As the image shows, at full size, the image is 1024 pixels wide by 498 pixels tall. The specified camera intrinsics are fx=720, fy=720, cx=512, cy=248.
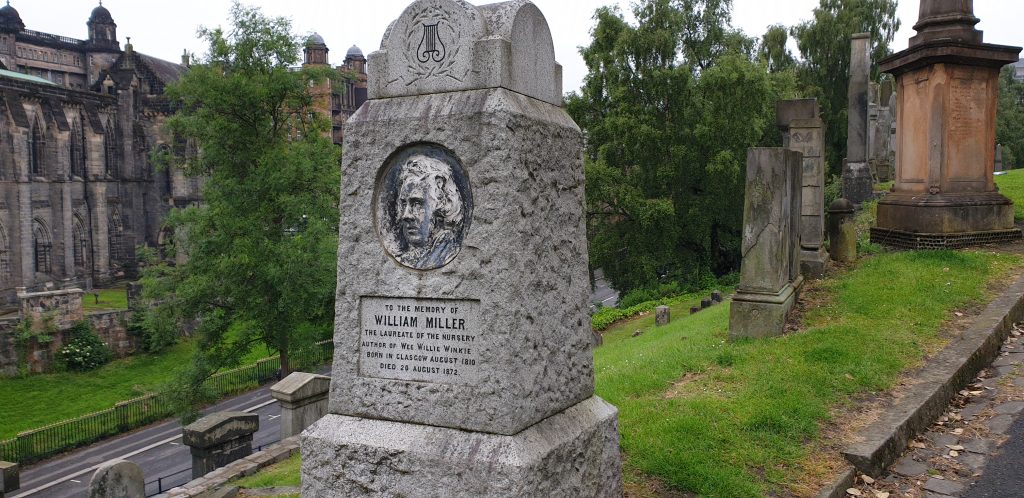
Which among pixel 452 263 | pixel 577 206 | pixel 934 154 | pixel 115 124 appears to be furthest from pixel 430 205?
pixel 115 124

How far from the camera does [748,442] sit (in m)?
5.24

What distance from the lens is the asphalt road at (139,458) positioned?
19062mm

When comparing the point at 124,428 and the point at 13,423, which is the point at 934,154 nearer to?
the point at 124,428

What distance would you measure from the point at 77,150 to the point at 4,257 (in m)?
9.67

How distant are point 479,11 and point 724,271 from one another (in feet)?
83.7

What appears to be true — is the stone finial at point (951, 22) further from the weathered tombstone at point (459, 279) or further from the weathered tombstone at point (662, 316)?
the weathered tombstone at point (459, 279)

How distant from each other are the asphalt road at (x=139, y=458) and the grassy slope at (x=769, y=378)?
1323 centimetres

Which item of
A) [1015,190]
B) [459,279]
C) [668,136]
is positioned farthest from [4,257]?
[1015,190]

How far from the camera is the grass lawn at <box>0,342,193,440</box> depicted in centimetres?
2550

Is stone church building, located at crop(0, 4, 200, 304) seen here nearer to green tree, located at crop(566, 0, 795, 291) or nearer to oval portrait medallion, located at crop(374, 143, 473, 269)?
green tree, located at crop(566, 0, 795, 291)

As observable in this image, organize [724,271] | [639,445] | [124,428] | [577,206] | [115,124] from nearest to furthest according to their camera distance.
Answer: [577,206], [639,445], [124,428], [724,271], [115,124]

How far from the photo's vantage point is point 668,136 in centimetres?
2542

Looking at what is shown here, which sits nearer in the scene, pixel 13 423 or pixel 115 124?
pixel 13 423

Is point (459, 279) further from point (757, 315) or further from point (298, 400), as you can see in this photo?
point (298, 400)
